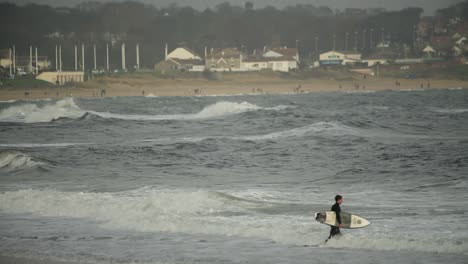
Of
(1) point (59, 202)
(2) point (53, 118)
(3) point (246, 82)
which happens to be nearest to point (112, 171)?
(1) point (59, 202)

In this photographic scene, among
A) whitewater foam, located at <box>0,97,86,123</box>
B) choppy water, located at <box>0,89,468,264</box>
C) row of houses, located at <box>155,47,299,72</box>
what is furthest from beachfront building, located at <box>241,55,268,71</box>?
choppy water, located at <box>0,89,468,264</box>

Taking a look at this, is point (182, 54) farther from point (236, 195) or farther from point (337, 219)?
point (337, 219)

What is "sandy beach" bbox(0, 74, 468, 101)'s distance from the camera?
105 meters

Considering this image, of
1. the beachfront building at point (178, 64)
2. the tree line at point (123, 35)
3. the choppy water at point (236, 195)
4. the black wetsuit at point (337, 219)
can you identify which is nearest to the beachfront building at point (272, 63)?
the beachfront building at point (178, 64)

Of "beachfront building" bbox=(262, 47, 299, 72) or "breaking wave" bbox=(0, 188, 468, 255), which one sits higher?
"beachfront building" bbox=(262, 47, 299, 72)

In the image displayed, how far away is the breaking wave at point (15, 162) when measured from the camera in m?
25.4

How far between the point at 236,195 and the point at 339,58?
135043mm

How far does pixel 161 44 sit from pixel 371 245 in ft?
542

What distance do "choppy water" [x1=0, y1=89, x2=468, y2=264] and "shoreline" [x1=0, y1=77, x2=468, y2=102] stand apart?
67.7 metres

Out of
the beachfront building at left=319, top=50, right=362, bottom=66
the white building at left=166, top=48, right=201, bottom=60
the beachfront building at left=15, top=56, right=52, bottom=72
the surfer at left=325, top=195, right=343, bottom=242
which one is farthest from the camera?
the white building at left=166, top=48, right=201, bottom=60

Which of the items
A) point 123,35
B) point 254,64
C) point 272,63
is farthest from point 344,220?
point 123,35

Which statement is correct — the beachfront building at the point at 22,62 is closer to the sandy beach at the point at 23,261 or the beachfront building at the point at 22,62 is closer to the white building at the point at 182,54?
the white building at the point at 182,54

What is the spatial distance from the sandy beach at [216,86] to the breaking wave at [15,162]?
72812 mm

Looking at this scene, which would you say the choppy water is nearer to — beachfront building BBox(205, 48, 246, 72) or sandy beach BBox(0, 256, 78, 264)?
sandy beach BBox(0, 256, 78, 264)
